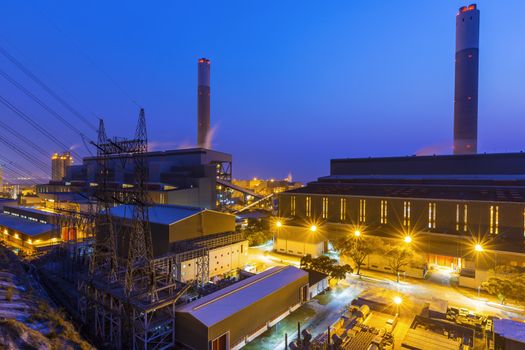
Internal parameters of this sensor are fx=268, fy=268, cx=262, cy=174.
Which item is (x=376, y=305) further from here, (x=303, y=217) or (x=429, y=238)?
(x=303, y=217)

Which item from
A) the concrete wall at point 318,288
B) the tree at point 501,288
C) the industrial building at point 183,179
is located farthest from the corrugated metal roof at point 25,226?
the tree at point 501,288

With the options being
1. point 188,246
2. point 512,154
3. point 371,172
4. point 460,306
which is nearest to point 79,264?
point 188,246

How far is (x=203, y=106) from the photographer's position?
79.1 m

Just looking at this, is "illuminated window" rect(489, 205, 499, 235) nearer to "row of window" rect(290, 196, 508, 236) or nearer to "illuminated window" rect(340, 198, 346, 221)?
"row of window" rect(290, 196, 508, 236)

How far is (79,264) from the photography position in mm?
23531

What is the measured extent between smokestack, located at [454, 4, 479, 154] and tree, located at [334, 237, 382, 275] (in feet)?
124

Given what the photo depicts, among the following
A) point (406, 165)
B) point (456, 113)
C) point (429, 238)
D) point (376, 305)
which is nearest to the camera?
point (376, 305)

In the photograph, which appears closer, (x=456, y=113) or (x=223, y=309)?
(x=223, y=309)

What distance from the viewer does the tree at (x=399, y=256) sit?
23.5 meters

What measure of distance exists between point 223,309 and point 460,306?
56.4 ft

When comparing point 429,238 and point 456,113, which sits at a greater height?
point 456,113

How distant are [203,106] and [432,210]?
66764 mm

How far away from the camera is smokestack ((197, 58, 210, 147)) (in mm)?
78562

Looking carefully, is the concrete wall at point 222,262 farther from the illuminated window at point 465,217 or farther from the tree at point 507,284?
the illuminated window at point 465,217
